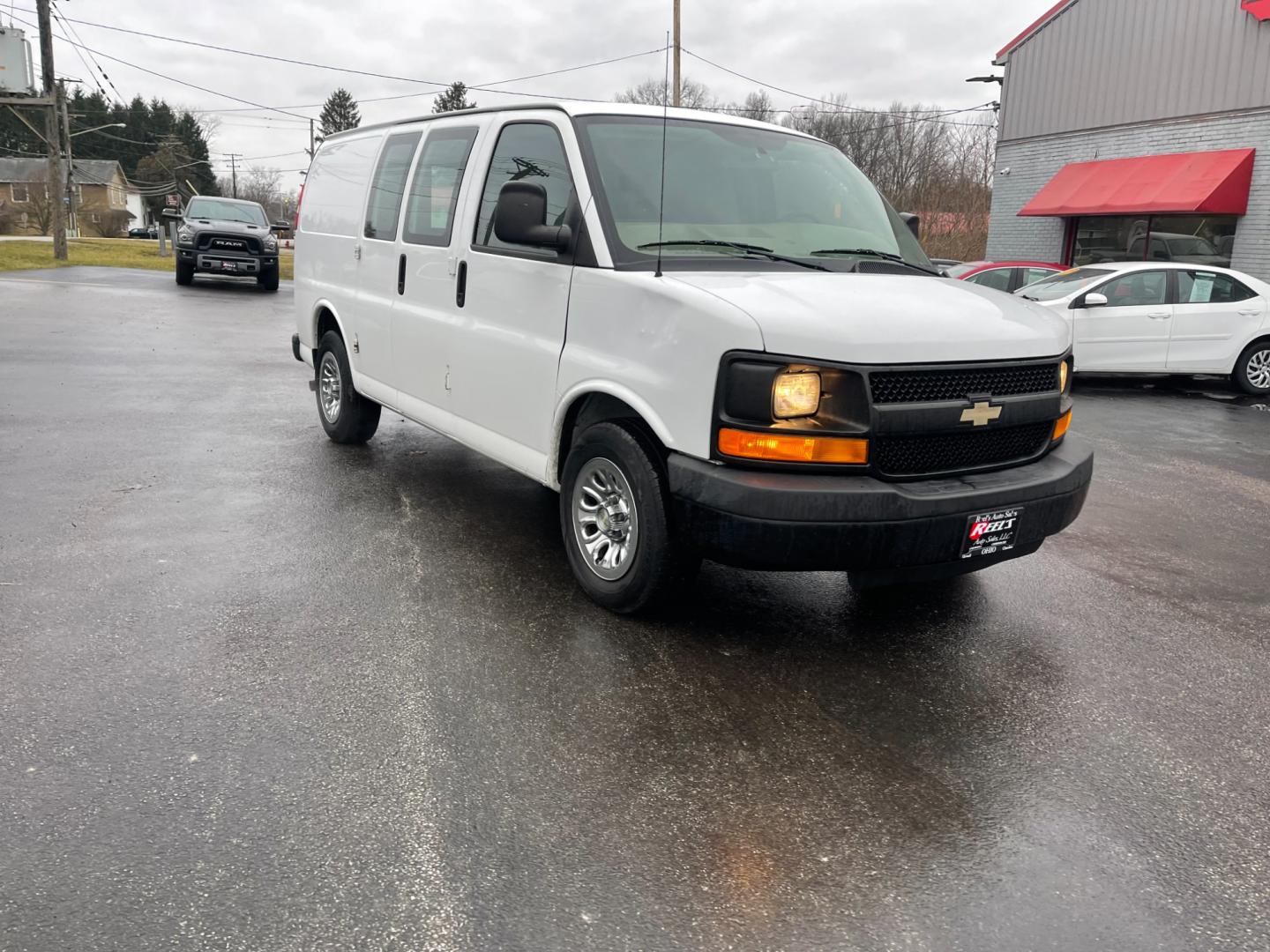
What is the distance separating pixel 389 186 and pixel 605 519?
295 cm

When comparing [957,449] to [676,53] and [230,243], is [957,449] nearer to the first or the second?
[230,243]

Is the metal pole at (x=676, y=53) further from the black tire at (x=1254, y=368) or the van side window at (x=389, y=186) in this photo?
the van side window at (x=389, y=186)

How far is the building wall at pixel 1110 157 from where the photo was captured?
17031 mm

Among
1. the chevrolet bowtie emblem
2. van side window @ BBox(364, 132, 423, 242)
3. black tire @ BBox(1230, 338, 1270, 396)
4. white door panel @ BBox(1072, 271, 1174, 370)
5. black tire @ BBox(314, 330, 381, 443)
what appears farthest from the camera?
black tire @ BBox(1230, 338, 1270, 396)

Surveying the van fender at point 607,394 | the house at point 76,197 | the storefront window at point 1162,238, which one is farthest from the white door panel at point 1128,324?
the house at point 76,197

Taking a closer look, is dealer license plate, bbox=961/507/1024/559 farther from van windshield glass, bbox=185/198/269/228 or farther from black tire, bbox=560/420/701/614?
van windshield glass, bbox=185/198/269/228

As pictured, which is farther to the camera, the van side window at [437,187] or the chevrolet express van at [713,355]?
the van side window at [437,187]

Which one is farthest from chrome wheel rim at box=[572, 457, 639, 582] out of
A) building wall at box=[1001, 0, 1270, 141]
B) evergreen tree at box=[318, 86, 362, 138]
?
evergreen tree at box=[318, 86, 362, 138]

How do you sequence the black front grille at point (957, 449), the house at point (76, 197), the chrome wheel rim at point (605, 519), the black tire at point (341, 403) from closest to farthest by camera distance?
the black front grille at point (957, 449) < the chrome wheel rim at point (605, 519) < the black tire at point (341, 403) < the house at point (76, 197)

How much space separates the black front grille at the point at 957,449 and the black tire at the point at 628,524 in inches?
32.5

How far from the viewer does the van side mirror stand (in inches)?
168

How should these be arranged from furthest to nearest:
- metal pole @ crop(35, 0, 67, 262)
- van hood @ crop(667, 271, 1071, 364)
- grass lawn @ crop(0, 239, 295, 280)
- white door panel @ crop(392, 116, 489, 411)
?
1. metal pole @ crop(35, 0, 67, 262)
2. grass lawn @ crop(0, 239, 295, 280)
3. white door panel @ crop(392, 116, 489, 411)
4. van hood @ crop(667, 271, 1071, 364)

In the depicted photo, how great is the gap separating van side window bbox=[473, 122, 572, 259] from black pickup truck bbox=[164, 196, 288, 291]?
19064mm

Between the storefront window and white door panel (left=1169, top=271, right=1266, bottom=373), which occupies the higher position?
the storefront window
